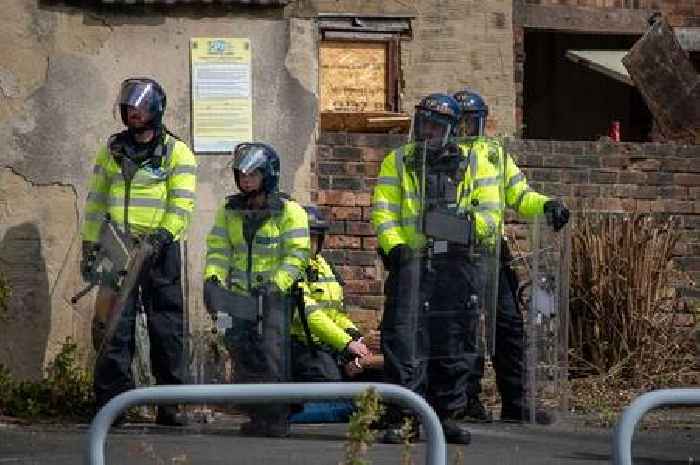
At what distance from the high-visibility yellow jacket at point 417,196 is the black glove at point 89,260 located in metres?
1.59

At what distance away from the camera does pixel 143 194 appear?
11.1 metres

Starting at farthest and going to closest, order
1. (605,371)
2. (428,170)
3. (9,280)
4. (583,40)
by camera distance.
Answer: (583,40), (605,371), (9,280), (428,170)

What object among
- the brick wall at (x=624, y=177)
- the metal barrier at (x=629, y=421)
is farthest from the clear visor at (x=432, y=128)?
the metal barrier at (x=629, y=421)

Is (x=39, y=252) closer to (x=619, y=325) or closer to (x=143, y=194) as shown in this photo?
(x=143, y=194)

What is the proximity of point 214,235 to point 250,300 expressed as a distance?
41 centimetres

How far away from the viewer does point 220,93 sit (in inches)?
477

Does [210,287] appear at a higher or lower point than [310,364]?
higher

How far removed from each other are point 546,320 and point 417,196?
1.28 metres

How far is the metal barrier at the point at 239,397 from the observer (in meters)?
5.87

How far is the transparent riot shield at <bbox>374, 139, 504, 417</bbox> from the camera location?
1045 centimetres

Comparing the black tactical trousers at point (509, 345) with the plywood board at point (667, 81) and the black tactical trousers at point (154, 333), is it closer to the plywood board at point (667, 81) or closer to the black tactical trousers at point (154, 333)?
the black tactical trousers at point (154, 333)

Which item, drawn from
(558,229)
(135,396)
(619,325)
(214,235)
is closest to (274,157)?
(214,235)

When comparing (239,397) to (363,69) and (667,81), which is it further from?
(667,81)

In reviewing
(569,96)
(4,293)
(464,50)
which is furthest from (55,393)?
(569,96)
